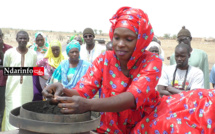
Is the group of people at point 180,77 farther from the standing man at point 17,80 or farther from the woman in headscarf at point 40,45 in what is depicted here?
the woman in headscarf at point 40,45

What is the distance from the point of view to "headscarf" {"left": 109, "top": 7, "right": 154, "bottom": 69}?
2186 millimetres

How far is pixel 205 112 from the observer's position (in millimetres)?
2223

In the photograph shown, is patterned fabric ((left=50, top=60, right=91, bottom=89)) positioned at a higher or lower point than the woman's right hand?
lower

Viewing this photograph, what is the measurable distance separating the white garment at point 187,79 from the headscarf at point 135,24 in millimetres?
2026

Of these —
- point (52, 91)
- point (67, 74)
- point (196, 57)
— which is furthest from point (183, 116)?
point (196, 57)

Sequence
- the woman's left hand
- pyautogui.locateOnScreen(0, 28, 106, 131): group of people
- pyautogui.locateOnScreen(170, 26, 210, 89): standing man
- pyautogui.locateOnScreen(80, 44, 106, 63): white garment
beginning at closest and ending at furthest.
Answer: the woman's left hand < pyautogui.locateOnScreen(0, 28, 106, 131): group of people < pyautogui.locateOnScreen(170, 26, 210, 89): standing man < pyautogui.locateOnScreen(80, 44, 106, 63): white garment

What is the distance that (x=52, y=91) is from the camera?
87.0 inches

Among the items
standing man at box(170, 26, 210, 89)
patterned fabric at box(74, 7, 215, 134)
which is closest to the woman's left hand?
patterned fabric at box(74, 7, 215, 134)

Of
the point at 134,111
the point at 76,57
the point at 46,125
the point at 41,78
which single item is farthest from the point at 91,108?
the point at 41,78

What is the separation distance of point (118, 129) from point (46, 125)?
783mm

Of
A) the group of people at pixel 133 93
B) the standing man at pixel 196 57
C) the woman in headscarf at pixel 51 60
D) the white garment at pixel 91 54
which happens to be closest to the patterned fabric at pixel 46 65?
the woman in headscarf at pixel 51 60

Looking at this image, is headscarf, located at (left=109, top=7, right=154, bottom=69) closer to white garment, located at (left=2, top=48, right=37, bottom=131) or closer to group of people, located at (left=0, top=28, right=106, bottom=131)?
group of people, located at (left=0, top=28, right=106, bottom=131)

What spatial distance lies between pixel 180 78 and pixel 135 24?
7.35 feet

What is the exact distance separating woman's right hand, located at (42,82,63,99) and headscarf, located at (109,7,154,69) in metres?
0.58
